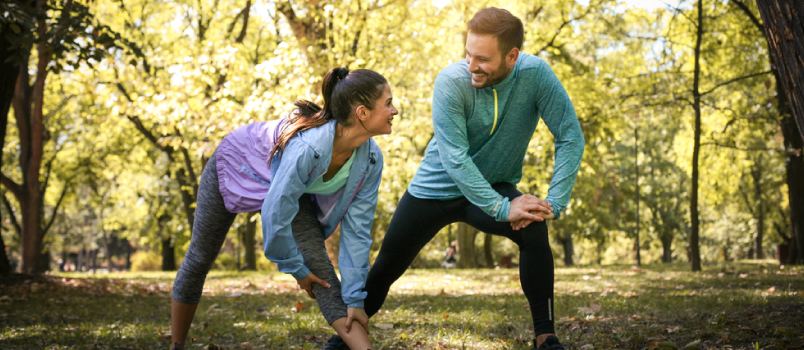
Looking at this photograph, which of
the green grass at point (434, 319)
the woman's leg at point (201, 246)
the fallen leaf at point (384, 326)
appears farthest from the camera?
the fallen leaf at point (384, 326)

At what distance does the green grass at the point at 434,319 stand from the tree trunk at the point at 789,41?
146 cm

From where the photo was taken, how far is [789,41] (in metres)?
4.42

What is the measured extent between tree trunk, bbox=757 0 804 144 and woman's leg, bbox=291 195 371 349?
2.75 metres

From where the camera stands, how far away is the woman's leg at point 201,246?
4488mm

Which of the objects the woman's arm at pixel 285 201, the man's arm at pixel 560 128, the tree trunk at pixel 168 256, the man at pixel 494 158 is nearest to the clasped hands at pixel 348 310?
the woman's arm at pixel 285 201

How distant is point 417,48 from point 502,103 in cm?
1566

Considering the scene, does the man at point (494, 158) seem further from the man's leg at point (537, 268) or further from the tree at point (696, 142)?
the tree at point (696, 142)

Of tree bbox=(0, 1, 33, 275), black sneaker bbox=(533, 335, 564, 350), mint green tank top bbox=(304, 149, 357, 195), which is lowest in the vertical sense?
black sneaker bbox=(533, 335, 564, 350)

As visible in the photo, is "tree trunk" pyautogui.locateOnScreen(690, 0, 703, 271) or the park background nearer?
the park background

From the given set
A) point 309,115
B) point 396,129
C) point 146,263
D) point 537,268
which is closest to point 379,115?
point 309,115

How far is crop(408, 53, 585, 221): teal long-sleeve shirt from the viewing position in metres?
4.11

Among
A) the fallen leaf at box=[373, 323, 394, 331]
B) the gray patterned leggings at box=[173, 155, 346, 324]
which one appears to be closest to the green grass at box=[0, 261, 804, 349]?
the fallen leaf at box=[373, 323, 394, 331]

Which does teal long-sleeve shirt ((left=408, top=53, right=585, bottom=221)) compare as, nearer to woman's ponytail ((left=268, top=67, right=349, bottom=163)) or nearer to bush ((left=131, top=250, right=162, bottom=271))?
woman's ponytail ((left=268, top=67, right=349, bottom=163))

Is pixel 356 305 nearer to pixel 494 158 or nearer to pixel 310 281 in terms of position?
pixel 310 281
